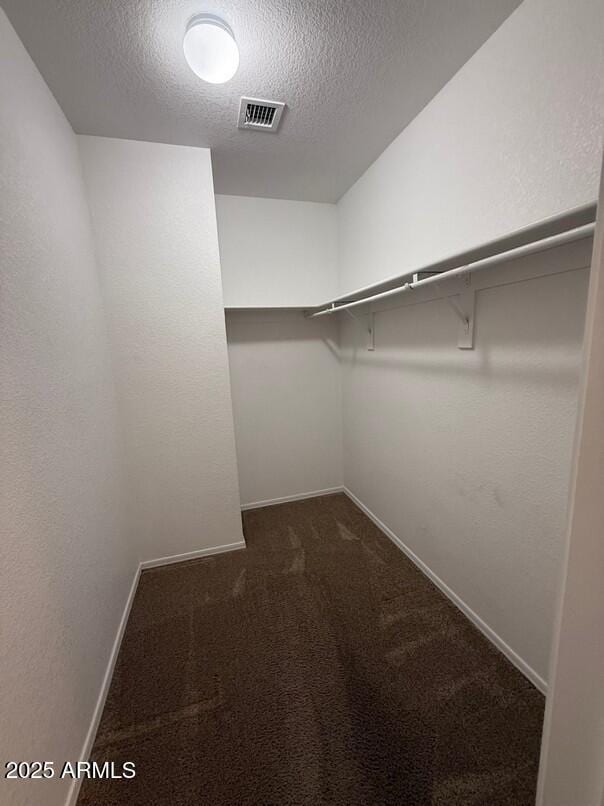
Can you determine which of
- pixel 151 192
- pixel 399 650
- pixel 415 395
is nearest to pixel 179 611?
pixel 399 650

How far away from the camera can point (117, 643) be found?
Result: 148 centimetres

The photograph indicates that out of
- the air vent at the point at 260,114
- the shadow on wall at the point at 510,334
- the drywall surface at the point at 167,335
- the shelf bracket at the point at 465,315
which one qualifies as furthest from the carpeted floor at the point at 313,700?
the air vent at the point at 260,114

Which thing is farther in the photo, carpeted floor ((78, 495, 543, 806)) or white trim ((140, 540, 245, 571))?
white trim ((140, 540, 245, 571))

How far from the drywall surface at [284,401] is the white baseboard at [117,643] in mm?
618

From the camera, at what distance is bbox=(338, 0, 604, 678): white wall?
98 cm

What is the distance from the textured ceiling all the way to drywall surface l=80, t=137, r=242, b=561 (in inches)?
8.1

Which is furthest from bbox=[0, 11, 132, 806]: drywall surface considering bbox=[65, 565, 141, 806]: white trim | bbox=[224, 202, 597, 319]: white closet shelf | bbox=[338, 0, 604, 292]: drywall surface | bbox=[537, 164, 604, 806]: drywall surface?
bbox=[338, 0, 604, 292]: drywall surface

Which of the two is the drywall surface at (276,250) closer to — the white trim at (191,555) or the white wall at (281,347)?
the white wall at (281,347)

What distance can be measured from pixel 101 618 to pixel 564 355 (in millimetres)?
2118

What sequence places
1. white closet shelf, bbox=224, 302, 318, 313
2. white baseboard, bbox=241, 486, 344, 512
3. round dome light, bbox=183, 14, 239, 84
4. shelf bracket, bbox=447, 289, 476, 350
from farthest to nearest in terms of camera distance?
white baseboard, bbox=241, 486, 344, 512, white closet shelf, bbox=224, 302, 318, 313, shelf bracket, bbox=447, 289, 476, 350, round dome light, bbox=183, 14, 239, 84

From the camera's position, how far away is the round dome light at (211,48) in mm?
1083

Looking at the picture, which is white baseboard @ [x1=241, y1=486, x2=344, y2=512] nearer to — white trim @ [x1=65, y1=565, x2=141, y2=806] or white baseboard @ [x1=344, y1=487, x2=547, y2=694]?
white baseboard @ [x1=344, y1=487, x2=547, y2=694]

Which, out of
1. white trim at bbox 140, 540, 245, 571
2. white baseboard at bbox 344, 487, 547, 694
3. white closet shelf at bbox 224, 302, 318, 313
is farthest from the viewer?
white closet shelf at bbox 224, 302, 318, 313

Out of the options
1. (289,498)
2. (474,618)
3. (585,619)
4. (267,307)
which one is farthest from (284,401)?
(585,619)
